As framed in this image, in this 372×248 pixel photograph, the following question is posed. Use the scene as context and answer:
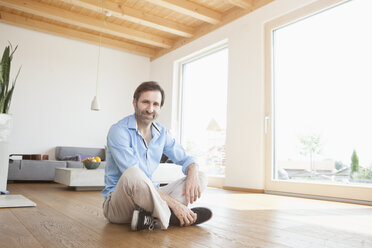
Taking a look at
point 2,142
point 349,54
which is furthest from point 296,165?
point 2,142

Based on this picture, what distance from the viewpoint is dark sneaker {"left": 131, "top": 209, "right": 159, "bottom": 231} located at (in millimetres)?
1571

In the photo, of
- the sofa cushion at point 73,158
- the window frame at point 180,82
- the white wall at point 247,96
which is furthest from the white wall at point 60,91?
the white wall at point 247,96

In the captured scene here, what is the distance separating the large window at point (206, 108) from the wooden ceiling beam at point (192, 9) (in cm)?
59

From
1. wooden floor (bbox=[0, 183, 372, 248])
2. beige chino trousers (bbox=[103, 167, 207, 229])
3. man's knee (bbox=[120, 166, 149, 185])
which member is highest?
man's knee (bbox=[120, 166, 149, 185])

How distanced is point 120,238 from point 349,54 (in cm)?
341

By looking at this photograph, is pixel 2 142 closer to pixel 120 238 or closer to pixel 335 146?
pixel 120 238

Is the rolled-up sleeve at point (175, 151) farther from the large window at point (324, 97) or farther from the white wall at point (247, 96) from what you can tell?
the white wall at point (247, 96)

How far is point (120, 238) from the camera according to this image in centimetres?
145

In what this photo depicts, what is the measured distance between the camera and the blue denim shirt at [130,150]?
1648 millimetres

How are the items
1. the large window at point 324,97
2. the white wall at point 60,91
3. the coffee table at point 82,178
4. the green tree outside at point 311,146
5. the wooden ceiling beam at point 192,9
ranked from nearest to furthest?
the large window at point 324,97, the coffee table at point 82,178, the green tree outside at point 311,146, the wooden ceiling beam at point 192,9, the white wall at point 60,91

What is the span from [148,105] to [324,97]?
281 centimetres

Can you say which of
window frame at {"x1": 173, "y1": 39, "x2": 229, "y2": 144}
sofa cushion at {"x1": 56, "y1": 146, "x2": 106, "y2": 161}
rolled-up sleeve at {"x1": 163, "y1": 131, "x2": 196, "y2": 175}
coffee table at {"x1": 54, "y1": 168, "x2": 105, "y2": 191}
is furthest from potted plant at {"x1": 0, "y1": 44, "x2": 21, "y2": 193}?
window frame at {"x1": 173, "y1": 39, "x2": 229, "y2": 144}

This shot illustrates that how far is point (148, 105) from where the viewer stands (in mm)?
1771

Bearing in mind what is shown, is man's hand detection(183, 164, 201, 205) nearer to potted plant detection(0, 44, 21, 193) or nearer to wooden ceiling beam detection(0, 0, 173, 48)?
potted plant detection(0, 44, 21, 193)
